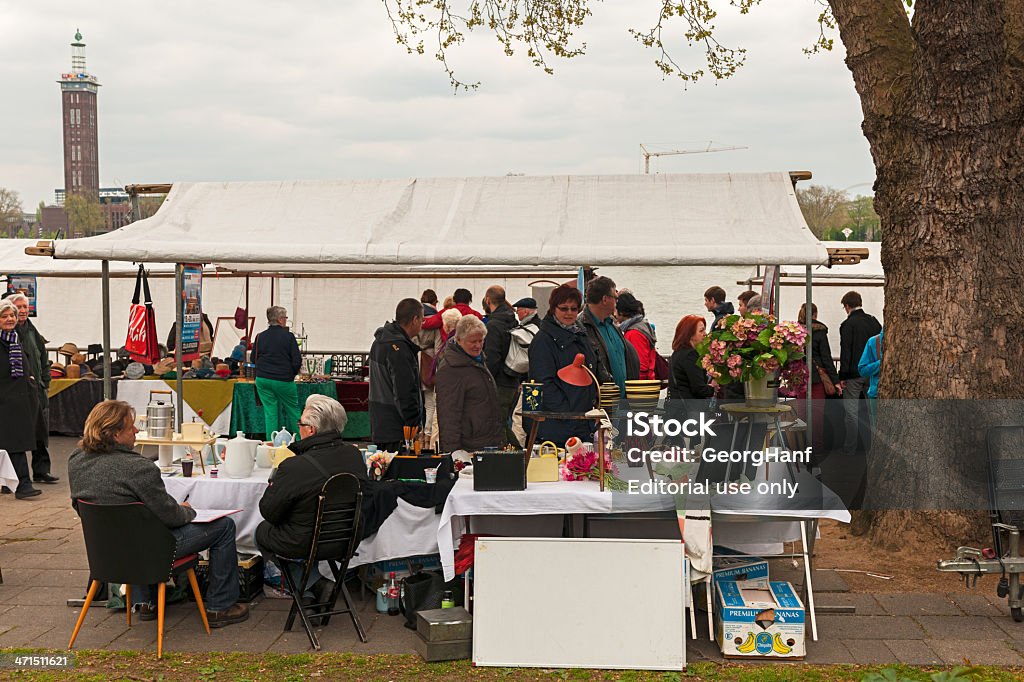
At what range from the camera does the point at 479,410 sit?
5570mm

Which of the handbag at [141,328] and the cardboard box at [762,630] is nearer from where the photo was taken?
the cardboard box at [762,630]

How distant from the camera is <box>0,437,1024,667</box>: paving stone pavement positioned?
455cm

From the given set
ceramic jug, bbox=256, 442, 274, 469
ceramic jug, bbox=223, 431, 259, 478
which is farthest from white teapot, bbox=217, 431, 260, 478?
ceramic jug, bbox=256, 442, 274, 469

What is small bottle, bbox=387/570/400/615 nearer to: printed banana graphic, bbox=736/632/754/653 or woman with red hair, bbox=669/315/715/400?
printed banana graphic, bbox=736/632/754/653

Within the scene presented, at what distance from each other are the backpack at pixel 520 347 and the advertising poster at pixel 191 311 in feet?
9.69

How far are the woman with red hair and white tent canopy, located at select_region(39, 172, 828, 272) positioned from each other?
1.66ft

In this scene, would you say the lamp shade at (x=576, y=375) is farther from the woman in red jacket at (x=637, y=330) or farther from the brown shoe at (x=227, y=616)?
the brown shoe at (x=227, y=616)

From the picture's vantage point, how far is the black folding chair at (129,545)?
440 centimetres

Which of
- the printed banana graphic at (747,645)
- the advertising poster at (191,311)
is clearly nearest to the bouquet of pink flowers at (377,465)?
the printed banana graphic at (747,645)

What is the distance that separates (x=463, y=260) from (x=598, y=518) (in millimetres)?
1891

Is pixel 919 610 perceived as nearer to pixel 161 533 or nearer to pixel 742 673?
pixel 742 673

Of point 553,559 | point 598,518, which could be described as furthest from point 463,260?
point 553,559

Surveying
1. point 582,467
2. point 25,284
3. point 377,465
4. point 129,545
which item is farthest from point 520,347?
point 25,284

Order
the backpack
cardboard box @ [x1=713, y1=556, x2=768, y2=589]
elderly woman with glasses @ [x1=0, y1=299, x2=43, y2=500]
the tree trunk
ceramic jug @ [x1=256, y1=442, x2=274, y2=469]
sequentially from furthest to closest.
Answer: elderly woman with glasses @ [x1=0, y1=299, x2=43, y2=500]
the backpack
the tree trunk
ceramic jug @ [x1=256, y1=442, x2=274, y2=469]
cardboard box @ [x1=713, y1=556, x2=768, y2=589]
